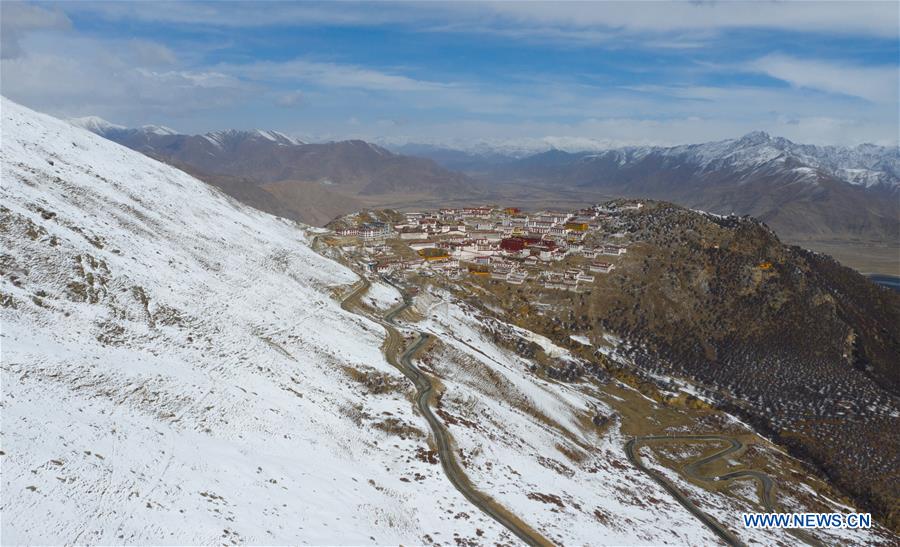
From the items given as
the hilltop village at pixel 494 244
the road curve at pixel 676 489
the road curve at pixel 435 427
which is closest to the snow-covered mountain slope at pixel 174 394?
the road curve at pixel 435 427

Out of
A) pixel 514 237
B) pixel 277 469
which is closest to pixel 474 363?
pixel 277 469

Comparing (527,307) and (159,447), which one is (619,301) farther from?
(159,447)

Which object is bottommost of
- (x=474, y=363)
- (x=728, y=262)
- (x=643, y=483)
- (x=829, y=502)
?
(x=829, y=502)

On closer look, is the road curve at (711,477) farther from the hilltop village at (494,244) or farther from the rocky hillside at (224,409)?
the hilltop village at (494,244)

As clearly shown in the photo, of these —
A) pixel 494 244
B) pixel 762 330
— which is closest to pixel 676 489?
pixel 762 330

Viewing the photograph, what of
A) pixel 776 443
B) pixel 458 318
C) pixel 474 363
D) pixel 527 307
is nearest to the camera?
pixel 474 363

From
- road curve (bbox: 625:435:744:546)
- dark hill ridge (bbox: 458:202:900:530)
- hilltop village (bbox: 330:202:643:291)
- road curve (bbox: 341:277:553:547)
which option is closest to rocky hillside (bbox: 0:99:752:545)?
road curve (bbox: 341:277:553:547)

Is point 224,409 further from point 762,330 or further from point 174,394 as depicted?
point 762,330
